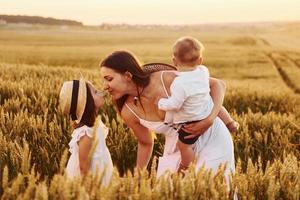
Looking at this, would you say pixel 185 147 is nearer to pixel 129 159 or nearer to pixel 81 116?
pixel 81 116

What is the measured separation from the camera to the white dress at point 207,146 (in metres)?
3.77

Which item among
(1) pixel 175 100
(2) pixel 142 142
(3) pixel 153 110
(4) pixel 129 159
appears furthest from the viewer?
(4) pixel 129 159

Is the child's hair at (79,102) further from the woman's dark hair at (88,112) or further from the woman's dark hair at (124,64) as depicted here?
the woman's dark hair at (124,64)

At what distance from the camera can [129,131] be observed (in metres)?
5.23

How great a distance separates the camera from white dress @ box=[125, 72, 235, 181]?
3.77m

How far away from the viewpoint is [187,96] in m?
3.62

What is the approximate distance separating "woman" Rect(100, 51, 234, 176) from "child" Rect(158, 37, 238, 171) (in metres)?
0.06

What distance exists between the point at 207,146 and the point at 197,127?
188 mm

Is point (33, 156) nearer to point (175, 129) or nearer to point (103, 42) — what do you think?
point (175, 129)

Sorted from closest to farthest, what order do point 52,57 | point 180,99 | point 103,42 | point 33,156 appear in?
point 180,99 < point 33,156 < point 52,57 < point 103,42

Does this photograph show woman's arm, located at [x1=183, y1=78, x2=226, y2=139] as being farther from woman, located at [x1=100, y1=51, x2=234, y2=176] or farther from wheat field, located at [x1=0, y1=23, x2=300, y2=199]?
wheat field, located at [x1=0, y1=23, x2=300, y2=199]

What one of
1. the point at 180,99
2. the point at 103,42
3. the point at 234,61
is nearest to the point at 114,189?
the point at 180,99

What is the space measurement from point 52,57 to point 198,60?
36.9 m

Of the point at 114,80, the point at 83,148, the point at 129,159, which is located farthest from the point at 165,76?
the point at 129,159
